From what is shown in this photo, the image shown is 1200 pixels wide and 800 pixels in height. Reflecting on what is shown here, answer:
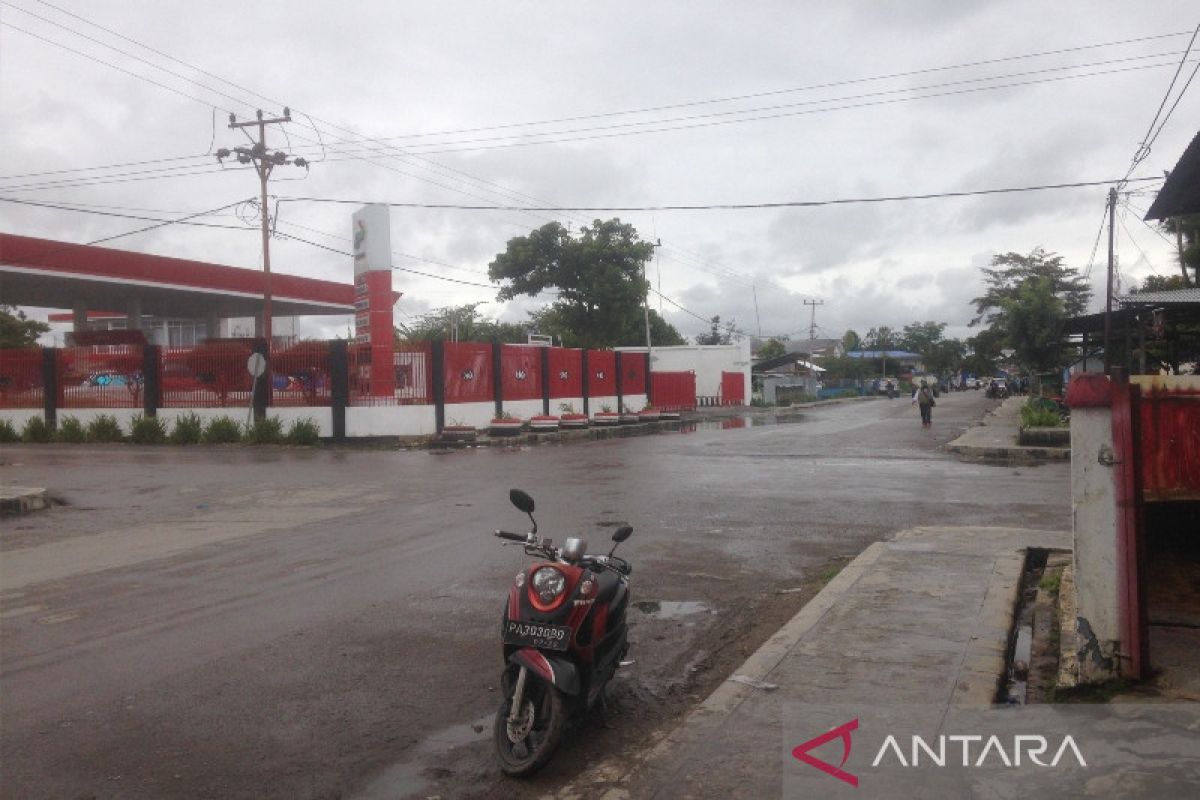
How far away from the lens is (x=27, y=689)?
18.6 ft

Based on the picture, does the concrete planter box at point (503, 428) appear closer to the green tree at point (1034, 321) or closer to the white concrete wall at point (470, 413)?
the white concrete wall at point (470, 413)

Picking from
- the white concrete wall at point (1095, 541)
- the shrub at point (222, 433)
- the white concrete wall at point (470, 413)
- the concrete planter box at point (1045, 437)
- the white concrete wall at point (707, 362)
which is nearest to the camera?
the white concrete wall at point (1095, 541)

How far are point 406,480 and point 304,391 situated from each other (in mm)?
12425

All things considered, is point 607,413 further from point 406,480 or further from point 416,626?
point 416,626

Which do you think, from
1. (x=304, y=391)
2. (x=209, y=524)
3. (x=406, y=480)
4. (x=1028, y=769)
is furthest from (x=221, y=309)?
(x=1028, y=769)

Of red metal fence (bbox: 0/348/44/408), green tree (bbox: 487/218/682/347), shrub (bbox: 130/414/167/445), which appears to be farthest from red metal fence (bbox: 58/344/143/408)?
green tree (bbox: 487/218/682/347)

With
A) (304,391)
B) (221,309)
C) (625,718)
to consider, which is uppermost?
(221,309)

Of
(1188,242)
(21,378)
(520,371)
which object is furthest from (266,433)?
(1188,242)

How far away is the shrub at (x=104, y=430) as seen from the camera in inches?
1148

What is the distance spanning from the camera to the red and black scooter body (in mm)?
4383

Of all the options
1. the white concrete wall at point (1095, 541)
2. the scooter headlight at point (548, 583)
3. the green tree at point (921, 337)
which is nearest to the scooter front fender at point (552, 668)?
the scooter headlight at point (548, 583)

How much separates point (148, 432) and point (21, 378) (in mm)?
6698

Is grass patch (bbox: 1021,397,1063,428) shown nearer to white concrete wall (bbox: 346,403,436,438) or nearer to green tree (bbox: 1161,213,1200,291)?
green tree (bbox: 1161,213,1200,291)

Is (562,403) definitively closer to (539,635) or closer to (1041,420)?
(1041,420)
